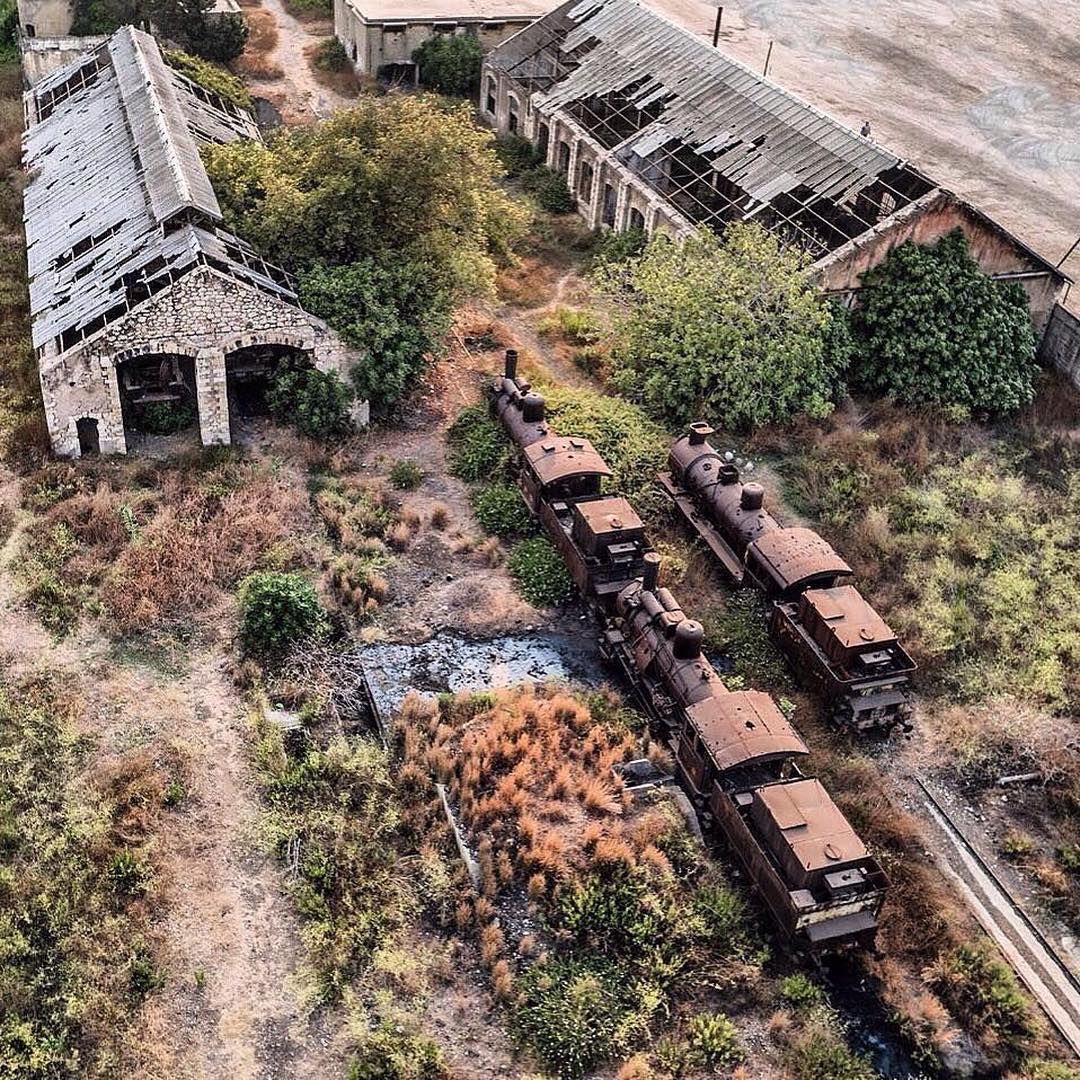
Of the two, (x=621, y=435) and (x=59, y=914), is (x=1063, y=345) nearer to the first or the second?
(x=621, y=435)

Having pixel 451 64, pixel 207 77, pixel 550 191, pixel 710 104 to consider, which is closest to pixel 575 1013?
pixel 710 104

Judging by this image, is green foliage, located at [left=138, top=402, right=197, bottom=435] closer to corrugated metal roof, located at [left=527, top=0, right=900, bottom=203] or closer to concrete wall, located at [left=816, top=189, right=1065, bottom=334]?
concrete wall, located at [left=816, top=189, right=1065, bottom=334]

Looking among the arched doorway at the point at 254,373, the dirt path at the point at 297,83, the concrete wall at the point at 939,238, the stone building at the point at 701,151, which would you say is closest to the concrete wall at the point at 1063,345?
the stone building at the point at 701,151

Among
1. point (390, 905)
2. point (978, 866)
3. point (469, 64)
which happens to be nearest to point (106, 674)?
point (390, 905)

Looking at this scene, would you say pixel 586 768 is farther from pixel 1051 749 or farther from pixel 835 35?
pixel 835 35

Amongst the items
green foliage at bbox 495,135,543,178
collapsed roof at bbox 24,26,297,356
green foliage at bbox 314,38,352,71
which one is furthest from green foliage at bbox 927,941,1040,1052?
green foliage at bbox 314,38,352,71

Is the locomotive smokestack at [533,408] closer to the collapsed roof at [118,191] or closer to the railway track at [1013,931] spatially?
the collapsed roof at [118,191]
